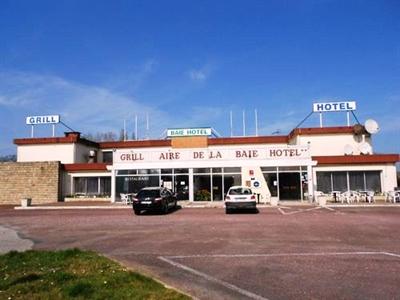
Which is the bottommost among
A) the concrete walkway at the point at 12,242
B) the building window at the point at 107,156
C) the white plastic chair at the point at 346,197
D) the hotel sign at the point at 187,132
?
the concrete walkway at the point at 12,242

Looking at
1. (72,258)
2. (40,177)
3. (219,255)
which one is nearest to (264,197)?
(40,177)

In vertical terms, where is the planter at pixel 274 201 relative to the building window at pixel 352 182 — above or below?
below

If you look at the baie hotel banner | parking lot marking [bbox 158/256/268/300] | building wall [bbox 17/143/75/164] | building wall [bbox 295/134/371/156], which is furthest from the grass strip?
building wall [bbox 17/143/75/164]

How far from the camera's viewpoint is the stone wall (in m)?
37.9

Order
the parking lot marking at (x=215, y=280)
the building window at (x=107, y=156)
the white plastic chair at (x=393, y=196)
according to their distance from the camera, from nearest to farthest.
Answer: the parking lot marking at (x=215, y=280) < the white plastic chair at (x=393, y=196) < the building window at (x=107, y=156)

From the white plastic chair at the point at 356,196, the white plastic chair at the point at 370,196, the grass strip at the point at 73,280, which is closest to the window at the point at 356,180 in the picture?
the white plastic chair at the point at 356,196

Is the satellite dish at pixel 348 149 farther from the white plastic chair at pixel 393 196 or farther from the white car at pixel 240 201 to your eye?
the white car at pixel 240 201

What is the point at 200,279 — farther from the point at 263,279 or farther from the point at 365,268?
the point at 365,268

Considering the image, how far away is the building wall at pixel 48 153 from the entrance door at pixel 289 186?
A: 20.0 meters

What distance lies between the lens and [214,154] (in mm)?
34281

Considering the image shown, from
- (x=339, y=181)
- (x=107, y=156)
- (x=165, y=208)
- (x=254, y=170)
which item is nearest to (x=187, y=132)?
(x=107, y=156)

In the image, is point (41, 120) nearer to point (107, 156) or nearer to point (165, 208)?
point (107, 156)

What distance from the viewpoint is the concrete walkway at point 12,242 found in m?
12.2

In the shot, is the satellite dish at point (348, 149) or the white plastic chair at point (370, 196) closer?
the white plastic chair at point (370, 196)
